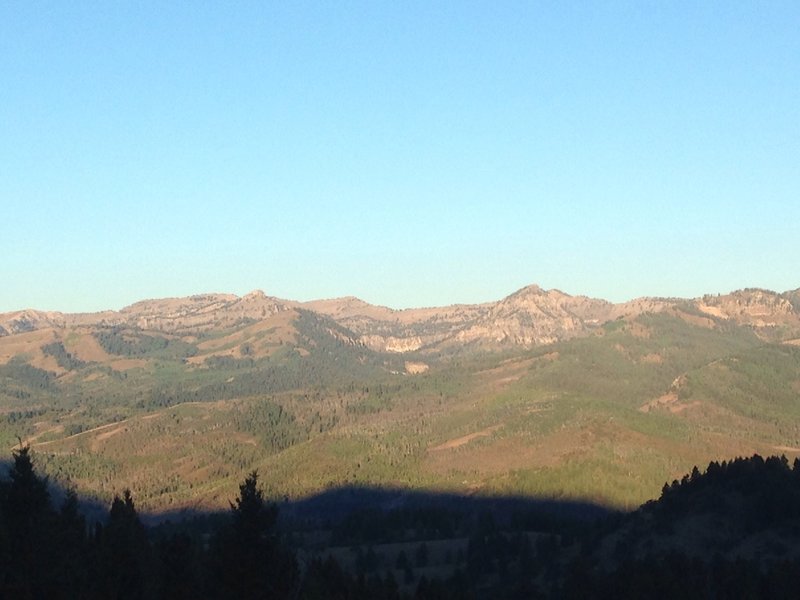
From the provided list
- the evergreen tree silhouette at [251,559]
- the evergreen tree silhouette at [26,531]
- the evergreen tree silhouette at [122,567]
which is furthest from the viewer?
the evergreen tree silhouette at [122,567]

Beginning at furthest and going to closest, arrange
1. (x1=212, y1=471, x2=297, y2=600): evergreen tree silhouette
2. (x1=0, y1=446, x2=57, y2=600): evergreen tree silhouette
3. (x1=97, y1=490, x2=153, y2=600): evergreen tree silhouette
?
1. (x1=97, y1=490, x2=153, y2=600): evergreen tree silhouette
2. (x1=0, y1=446, x2=57, y2=600): evergreen tree silhouette
3. (x1=212, y1=471, x2=297, y2=600): evergreen tree silhouette

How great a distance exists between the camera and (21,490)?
70688 millimetres

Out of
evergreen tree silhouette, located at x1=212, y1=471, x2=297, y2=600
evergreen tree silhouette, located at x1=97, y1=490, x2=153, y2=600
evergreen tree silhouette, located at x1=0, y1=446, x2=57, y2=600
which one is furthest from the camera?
evergreen tree silhouette, located at x1=97, y1=490, x2=153, y2=600

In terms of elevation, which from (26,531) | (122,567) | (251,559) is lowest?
(122,567)

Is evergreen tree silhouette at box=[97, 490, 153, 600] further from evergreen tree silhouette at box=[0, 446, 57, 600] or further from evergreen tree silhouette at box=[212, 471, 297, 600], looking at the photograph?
evergreen tree silhouette at box=[212, 471, 297, 600]

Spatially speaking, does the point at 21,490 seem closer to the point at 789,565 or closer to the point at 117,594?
the point at 117,594

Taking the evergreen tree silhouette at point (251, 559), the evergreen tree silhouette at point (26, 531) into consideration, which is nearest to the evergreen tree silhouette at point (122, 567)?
the evergreen tree silhouette at point (26, 531)

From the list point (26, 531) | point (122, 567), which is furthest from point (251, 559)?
point (122, 567)

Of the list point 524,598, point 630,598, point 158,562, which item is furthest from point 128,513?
point 524,598

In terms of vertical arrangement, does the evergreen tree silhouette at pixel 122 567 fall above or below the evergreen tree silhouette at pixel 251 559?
below

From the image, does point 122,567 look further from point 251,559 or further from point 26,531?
point 251,559

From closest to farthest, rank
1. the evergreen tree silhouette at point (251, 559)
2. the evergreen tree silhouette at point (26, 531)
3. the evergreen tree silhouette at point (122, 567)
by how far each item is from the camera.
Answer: the evergreen tree silhouette at point (251, 559) → the evergreen tree silhouette at point (26, 531) → the evergreen tree silhouette at point (122, 567)

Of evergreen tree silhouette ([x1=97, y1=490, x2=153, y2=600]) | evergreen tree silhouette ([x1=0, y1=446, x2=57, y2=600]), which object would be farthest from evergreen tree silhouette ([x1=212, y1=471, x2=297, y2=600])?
evergreen tree silhouette ([x1=97, y1=490, x2=153, y2=600])

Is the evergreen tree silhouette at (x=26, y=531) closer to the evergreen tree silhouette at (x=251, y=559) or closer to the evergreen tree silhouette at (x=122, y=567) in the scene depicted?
the evergreen tree silhouette at (x=122, y=567)
